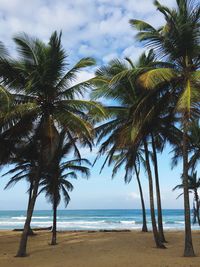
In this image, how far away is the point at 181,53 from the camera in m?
13.3

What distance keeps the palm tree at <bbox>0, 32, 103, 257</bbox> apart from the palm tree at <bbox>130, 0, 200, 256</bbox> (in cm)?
276

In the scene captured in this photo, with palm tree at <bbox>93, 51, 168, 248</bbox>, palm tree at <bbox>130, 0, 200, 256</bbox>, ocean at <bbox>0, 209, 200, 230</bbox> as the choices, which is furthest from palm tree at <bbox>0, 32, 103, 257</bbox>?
ocean at <bbox>0, 209, 200, 230</bbox>

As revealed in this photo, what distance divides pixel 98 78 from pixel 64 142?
496 centimetres

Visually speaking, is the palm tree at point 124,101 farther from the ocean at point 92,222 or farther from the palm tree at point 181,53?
the ocean at point 92,222

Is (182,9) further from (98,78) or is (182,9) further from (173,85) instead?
(98,78)

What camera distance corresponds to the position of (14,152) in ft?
60.0

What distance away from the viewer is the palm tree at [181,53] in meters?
12.6

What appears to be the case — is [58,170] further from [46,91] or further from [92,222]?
[92,222]

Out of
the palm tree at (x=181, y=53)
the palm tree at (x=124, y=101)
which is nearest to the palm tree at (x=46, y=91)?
the palm tree at (x=124, y=101)

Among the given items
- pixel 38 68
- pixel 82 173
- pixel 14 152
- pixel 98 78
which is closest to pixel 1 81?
pixel 38 68

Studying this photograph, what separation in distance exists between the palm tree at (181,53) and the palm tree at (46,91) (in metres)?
2.76

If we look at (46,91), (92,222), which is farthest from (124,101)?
(92,222)

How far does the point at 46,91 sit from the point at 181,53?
5.25m

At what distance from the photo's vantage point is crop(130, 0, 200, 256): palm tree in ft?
41.3
